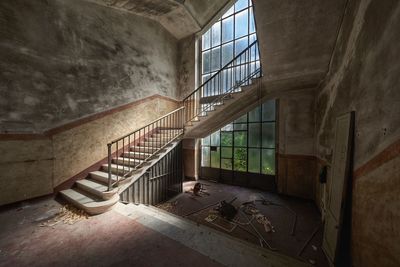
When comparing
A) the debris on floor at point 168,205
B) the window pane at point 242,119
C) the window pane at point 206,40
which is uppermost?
the window pane at point 206,40

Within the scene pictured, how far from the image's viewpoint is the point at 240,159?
658 cm

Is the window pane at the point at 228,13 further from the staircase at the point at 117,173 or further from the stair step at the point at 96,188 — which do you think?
the stair step at the point at 96,188

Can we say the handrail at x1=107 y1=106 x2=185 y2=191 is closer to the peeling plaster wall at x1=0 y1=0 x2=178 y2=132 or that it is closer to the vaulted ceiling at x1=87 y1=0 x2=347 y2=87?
the peeling plaster wall at x1=0 y1=0 x2=178 y2=132

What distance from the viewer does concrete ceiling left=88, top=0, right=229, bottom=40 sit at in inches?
222

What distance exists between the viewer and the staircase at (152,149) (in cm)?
381

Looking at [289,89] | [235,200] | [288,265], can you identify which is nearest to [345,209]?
[288,265]

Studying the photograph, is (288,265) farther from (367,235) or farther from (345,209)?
(345,209)

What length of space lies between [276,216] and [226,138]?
11.3ft

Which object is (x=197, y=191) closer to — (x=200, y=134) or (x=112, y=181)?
(x=200, y=134)

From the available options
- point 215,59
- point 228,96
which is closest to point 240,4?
point 215,59

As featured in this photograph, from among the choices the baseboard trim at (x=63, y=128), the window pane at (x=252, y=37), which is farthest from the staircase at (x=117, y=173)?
the window pane at (x=252, y=37)

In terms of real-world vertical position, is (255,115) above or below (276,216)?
above

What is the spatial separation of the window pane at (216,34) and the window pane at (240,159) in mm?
4807

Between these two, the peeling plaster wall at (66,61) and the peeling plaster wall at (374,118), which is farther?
the peeling plaster wall at (66,61)
